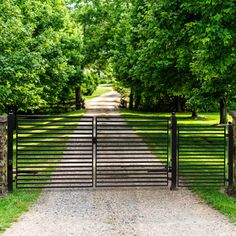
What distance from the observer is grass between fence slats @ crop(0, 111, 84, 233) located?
29.0 feet

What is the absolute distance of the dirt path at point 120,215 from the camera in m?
8.24

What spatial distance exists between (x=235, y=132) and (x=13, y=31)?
27.9 feet

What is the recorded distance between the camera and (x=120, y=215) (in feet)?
30.7

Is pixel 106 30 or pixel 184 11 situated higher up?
pixel 106 30

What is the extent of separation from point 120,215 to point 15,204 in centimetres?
250

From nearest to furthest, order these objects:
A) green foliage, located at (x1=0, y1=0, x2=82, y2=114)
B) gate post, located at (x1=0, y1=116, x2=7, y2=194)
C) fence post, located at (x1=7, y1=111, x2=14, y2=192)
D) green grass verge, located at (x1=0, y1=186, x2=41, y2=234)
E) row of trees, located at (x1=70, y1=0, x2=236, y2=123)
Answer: green grass verge, located at (x1=0, y1=186, x2=41, y2=234) < row of trees, located at (x1=70, y1=0, x2=236, y2=123) < gate post, located at (x1=0, y1=116, x2=7, y2=194) < fence post, located at (x1=7, y1=111, x2=14, y2=192) < green foliage, located at (x1=0, y1=0, x2=82, y2=114)

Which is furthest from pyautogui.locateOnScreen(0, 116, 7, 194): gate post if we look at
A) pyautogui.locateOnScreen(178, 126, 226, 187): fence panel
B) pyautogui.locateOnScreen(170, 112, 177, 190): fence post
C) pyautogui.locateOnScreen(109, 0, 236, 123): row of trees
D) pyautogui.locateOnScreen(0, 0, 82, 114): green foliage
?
pyautogui.locateOnScreen(109, 0, 236, 123): row of trees

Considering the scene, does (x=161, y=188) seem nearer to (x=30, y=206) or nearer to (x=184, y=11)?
(x=30, y=206)

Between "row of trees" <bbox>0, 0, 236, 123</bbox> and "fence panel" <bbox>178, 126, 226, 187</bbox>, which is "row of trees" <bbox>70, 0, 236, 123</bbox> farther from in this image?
"fence panel" <bbox>178, 126, 226, 187</bbox>

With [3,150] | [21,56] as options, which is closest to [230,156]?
[3,150]

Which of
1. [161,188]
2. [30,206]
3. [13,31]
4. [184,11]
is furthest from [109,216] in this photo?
[13,31]

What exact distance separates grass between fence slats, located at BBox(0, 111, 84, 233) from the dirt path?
0.16 meters

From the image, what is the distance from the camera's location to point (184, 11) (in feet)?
44.8

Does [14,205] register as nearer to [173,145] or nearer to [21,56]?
[173,145]
